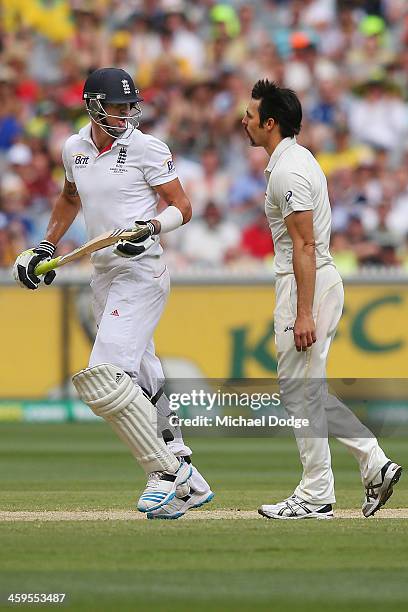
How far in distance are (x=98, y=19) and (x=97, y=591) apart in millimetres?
14949

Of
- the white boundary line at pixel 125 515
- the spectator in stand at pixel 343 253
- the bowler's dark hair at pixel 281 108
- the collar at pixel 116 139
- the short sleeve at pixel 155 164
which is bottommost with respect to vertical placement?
the white boundary line at pixel 125 515

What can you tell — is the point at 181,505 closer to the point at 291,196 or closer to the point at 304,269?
the point at 304,269

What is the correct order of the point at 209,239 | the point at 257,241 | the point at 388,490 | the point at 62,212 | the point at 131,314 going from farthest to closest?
the point at 209,239, the point at 257,241, the point at 62,212, the point at 131,314, the point at 388,490

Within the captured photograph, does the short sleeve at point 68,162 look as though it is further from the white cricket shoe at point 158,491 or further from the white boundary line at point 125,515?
the white boundary line at point 125,515

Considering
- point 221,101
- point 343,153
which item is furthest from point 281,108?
point 221,101

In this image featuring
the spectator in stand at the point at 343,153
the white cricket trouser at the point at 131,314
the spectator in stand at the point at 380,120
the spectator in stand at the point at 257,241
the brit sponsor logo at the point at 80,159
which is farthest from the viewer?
the spectator in stand at the point at 380,120

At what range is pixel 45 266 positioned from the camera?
7516mm

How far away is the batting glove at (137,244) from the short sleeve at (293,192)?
65 centimetres

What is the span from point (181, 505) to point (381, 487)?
1075mm

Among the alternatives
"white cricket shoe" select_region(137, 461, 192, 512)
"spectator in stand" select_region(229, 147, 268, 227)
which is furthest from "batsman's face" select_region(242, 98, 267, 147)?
"spectator in stand" select_region(229, 147, 268, 227)

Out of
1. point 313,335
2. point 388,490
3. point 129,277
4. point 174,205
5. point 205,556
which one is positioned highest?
point 174,205

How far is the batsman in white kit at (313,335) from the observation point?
7062 millimetres

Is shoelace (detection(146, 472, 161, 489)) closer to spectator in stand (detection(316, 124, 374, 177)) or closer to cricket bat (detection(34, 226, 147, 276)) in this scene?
cricket bat (detection(34, 226, 147, 276))

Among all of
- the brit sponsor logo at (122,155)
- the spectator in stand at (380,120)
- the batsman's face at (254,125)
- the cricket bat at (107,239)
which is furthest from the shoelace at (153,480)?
the spectator in stand at (380,120)
